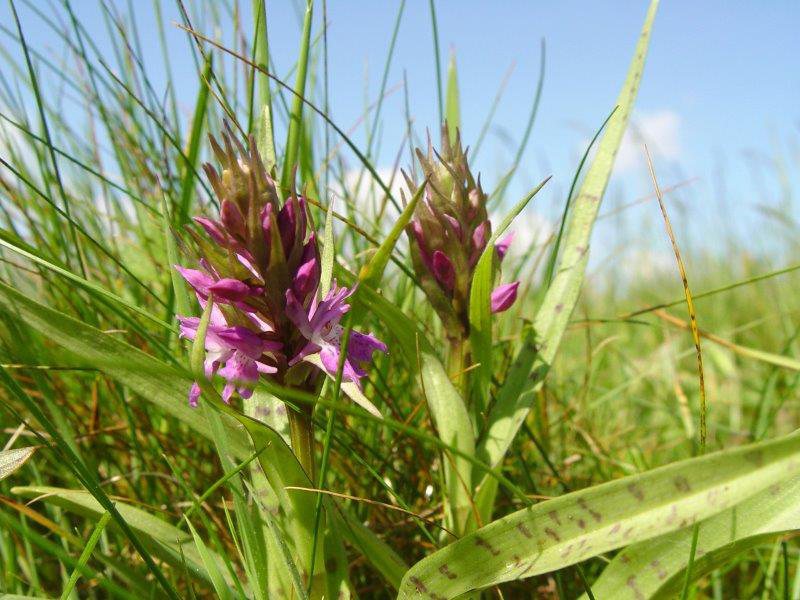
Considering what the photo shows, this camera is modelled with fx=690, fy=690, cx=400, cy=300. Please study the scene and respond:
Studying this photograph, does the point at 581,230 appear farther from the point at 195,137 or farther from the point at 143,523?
the point at 143,523

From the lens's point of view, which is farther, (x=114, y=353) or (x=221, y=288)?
(x=114, y=353)

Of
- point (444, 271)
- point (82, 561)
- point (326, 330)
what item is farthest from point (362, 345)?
point (82, 561)

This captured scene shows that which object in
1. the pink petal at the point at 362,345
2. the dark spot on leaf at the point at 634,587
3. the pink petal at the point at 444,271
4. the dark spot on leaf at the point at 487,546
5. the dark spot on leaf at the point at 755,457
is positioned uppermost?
the pink petal at the point at 444,271

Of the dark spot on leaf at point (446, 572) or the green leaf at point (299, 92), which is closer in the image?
the dark spot on leaf at point (446, 572)

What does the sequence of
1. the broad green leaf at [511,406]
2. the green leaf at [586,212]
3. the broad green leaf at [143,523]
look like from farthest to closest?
the green leaf at [586,212]
the broad green leaf at [511,406]
the broad green leaf at [143,523]

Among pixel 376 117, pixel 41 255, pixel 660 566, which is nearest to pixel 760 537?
pixel 660 566

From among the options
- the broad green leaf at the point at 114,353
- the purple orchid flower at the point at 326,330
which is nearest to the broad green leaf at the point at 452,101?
the purple orchid flower at the point at 326,330

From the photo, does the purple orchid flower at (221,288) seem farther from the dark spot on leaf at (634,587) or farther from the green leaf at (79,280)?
the dark spot on leaf at (634,587)
